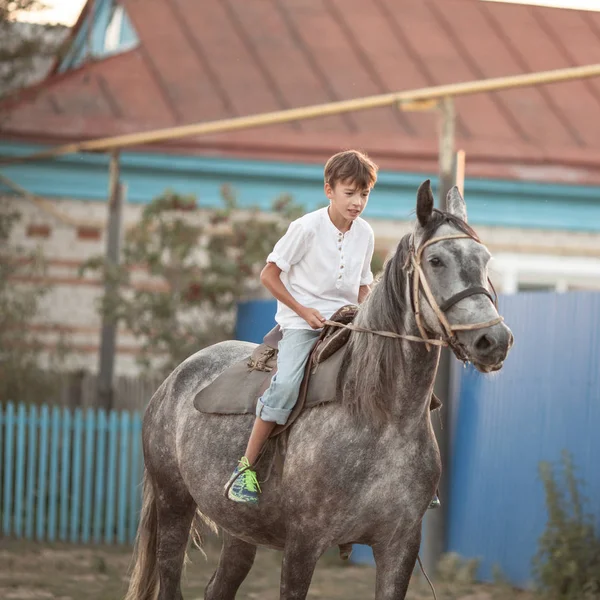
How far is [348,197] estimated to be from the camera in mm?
5312

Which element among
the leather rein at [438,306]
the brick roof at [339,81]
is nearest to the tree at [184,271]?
the brick roof at [339,81]

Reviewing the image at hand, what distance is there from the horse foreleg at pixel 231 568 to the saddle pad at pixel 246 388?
804 millimetres

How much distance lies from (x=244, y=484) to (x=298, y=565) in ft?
1.64

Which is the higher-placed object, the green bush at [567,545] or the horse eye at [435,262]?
the horse eye at [435,262]

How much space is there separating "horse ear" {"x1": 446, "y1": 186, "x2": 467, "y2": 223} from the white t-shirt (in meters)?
0.58

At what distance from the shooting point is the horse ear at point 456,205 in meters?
4.95

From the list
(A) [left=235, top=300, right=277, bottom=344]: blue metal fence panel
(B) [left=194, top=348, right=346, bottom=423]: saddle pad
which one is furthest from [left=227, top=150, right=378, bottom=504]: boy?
(A) [left=235, top=300, right=277, bottom=344]: blue metal fence panel

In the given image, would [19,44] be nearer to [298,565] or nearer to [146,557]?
[146,557]

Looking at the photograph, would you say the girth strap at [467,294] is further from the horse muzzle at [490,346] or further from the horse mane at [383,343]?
the horse mane at [383,343]

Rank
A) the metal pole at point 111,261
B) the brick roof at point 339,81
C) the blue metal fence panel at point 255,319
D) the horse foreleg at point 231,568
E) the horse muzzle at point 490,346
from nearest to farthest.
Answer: the horse muzzle at point 490,346
the horse foreleg at point 231,568
the blue metal fence panel at point 255,319
the metal pole at point 111,261
the brick roof at point 339,81

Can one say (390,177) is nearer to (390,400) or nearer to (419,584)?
Answer: (419,584)

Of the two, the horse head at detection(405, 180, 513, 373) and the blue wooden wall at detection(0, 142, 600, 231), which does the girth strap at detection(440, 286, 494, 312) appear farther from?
the blue wooden wall at detection(0, 142, 600, 231)

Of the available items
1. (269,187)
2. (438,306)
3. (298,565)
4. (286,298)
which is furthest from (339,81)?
(438,306)

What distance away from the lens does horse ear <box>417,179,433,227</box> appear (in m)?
4.67
